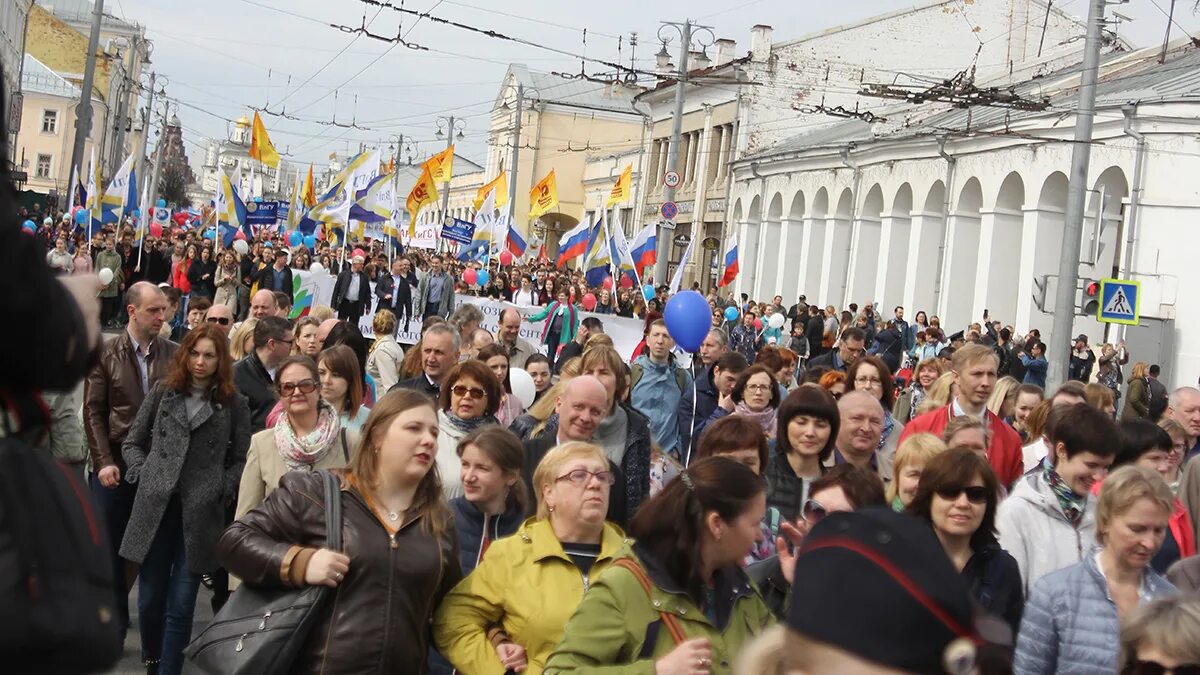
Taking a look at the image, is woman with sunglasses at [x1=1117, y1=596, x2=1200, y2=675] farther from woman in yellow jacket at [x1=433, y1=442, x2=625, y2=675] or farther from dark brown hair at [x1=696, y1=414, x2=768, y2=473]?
dark brown hair at [x1=696, y1=414, x2=768, y2=473]

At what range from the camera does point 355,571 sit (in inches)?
184

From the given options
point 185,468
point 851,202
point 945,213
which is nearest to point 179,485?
point 185,468

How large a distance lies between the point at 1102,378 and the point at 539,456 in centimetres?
2054

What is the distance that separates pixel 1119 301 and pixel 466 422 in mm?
14968

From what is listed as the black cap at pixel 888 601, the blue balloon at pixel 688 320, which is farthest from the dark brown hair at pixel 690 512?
the blue balloon at pixel 688 320

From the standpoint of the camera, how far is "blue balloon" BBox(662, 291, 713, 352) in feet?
44.3

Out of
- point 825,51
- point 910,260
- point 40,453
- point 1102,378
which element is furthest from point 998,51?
point 40,453

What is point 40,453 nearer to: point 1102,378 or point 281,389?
point 281,389

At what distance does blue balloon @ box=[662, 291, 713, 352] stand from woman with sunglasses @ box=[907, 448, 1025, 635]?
26.3 feet

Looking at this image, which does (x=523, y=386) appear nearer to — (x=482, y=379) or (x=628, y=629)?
(x=482, y=379)

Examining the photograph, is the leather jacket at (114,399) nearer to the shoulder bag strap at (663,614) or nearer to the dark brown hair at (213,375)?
the dark brown hair at (213,375)

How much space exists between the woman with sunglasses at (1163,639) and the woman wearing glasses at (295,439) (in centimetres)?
381

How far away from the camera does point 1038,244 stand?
108 feet

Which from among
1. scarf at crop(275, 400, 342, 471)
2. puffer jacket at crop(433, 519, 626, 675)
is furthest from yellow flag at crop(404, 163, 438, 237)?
puffer jacket at crop(433, 519, 626, 675)
